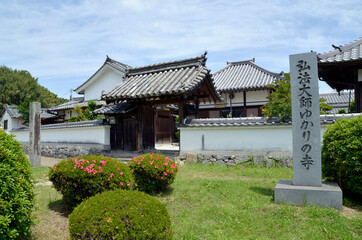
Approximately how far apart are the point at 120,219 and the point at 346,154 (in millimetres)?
5311

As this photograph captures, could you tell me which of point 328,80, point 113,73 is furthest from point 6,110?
point 328,80

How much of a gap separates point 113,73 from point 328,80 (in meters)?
17.8

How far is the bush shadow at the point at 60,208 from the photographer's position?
18.6 ft

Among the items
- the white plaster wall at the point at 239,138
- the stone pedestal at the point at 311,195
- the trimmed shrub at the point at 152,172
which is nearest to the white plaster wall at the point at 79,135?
the white plaster wall at the point at 239,138

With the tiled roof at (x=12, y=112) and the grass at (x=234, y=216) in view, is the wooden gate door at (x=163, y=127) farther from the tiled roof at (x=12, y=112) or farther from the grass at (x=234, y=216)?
the tiled roof at (x=12, y=112)

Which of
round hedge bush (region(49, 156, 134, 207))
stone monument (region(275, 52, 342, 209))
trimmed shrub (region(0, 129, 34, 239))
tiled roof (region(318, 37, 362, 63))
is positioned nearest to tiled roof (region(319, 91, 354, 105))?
tiled roof (region(318, 37, 362, 63))

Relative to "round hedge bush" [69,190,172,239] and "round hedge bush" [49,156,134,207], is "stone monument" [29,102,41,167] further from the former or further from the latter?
"round hedge bush" [69,190,172,239]

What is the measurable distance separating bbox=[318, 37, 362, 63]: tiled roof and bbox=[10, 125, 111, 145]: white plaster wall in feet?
36.2

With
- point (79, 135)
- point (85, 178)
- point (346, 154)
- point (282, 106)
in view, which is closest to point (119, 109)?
point (79, 135)

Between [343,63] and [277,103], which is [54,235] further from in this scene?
[343,63]

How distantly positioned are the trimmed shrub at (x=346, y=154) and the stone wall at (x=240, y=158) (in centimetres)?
336

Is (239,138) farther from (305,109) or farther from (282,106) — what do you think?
(305,109)

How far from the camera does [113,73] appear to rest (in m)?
23.5

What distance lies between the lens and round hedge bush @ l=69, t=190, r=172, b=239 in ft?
10.3
